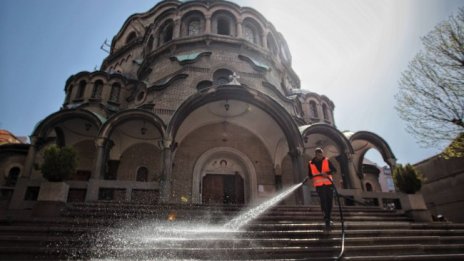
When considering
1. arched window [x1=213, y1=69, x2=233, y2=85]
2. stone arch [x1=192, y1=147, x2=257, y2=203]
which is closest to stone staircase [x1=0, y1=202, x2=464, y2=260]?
stone arch [x1=192, y1=147, x2=257, y2=203]

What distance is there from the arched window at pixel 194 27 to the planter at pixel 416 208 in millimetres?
15276

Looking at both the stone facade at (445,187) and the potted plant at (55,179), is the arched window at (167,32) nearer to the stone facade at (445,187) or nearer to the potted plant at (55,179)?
the potted plant at (55,179)

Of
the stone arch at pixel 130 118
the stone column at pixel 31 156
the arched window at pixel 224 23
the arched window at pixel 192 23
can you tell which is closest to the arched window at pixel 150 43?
the arched window at pixel 192 23

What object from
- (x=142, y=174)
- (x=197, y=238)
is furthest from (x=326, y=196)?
(x=142, y=174)

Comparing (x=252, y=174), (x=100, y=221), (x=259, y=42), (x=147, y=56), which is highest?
(x=259, y=42)

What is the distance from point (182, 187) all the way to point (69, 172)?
6.08 metres

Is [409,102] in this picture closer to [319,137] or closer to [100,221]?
[319,137]

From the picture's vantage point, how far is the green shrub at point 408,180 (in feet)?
28.4

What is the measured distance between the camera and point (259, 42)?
61.1ft

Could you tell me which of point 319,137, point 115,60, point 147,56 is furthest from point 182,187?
point 115,60

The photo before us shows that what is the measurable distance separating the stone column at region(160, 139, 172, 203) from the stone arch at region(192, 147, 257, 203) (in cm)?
312

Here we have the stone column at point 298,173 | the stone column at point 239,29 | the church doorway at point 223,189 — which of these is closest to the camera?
the stone column at point 298,173

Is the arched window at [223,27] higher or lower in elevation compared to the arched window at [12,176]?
higher

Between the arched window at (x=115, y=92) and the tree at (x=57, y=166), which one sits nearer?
the tree at (x=57, y=166)
